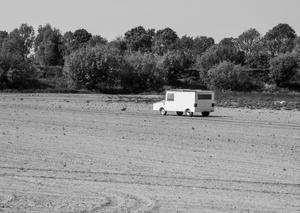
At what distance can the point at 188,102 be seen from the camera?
62.1 m

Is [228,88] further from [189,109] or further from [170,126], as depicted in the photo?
[170,126]

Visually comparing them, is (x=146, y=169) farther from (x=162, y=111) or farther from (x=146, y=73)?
(x=146, y=73)

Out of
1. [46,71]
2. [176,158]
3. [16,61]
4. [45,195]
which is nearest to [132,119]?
[176,158]

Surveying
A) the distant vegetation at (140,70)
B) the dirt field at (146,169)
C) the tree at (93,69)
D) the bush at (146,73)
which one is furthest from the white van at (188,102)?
the bush at (146,73)

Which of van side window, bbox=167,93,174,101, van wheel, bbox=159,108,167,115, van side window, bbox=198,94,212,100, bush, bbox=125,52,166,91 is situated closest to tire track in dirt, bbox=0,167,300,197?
van side window, bbox=198,94,212,100

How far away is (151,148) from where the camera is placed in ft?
109

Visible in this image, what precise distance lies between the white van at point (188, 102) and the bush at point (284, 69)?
4095 inches

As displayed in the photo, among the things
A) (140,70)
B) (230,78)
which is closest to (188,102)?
(140,70)

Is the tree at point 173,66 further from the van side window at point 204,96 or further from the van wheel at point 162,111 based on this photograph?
the van side window at point 204,96

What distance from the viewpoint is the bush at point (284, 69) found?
165 metres

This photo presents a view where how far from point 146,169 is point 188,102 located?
36.6 m

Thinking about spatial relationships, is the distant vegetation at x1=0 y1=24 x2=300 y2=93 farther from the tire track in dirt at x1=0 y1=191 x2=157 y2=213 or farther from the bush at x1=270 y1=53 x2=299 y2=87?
the tire track in dirt at x1=0 y1=191 x2=157 y2=213

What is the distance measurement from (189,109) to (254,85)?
105m

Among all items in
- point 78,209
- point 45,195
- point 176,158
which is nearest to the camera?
point 78,209
